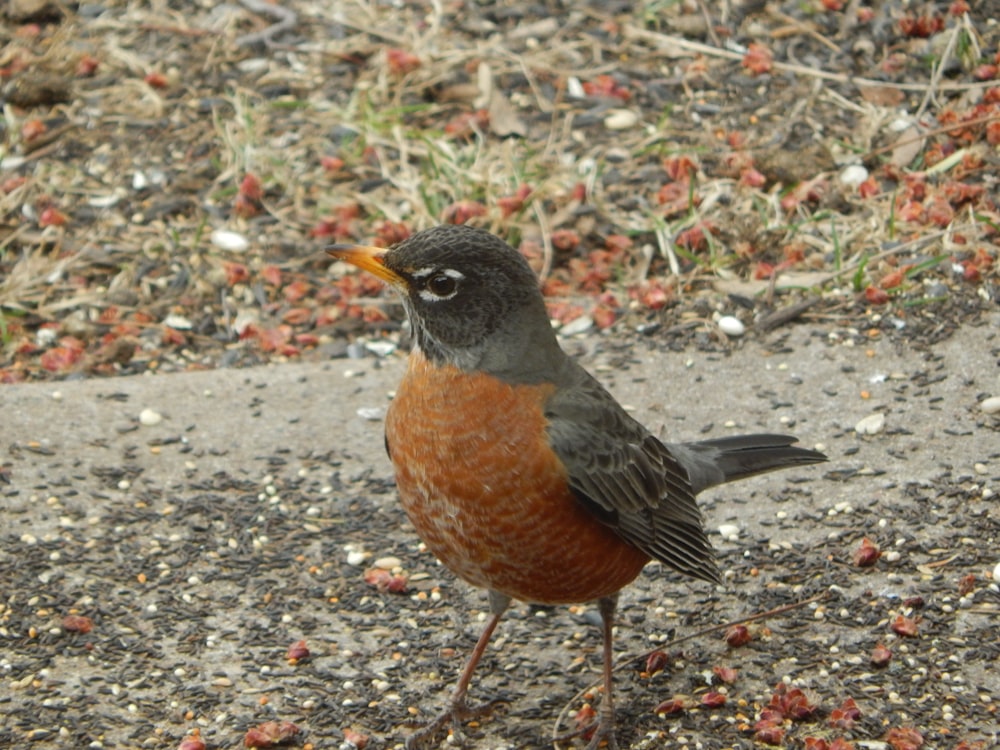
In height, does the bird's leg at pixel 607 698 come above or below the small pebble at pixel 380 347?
above

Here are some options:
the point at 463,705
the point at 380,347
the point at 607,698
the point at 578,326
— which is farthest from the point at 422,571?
the point at 578,326

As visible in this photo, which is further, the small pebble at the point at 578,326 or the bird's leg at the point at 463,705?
the small pebble at the point at 578,326

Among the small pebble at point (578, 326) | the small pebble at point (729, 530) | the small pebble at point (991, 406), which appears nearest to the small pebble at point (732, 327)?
the small pebble at point (578, 326)

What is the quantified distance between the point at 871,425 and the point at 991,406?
0.51 metres

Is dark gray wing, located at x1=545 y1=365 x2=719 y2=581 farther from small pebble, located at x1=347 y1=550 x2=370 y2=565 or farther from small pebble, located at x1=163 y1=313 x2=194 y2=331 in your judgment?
small pebble, located at x1=163 y1=313 x2=194 y2=331

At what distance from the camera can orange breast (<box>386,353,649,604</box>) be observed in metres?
4.19

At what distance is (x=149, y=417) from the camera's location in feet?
20.4

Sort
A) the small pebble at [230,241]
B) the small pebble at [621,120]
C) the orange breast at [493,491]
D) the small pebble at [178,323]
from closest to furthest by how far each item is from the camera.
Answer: the orange breast at [493,491], the small pebble at [178,323], the small pebble at [230,241], the small pebble at [621,120]

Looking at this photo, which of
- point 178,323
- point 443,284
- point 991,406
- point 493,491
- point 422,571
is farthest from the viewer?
point 178,323

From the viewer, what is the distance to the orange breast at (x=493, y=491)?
4.19 metres

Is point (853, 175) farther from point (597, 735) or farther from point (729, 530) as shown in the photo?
point (597, 735)

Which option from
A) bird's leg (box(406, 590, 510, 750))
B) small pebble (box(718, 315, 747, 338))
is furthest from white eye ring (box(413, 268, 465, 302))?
small pebble (box(718, 315, 747, 338))

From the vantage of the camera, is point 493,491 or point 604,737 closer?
point 493,491

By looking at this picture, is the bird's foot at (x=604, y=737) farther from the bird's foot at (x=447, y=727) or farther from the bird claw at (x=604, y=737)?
the bird's foot at (x=447, y=727)
